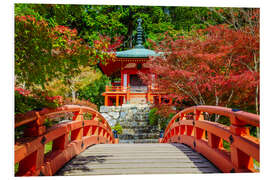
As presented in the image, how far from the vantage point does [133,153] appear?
2025 mm

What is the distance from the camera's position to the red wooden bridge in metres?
1.26

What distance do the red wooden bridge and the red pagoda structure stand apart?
417 cm

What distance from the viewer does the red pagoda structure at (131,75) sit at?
6785 mm

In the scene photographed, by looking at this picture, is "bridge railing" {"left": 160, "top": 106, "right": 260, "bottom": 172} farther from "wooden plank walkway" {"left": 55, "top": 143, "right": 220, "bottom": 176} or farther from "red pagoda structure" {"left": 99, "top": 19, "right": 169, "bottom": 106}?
"red pagoda structure" {"left": 99, "top": 19, "right": 169, "bottom": 106}

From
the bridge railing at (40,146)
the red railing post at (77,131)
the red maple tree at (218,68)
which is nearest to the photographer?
the bridge railing at (40,146)

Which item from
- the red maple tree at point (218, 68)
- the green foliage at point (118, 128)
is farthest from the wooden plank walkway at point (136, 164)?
the green foliage at point (118, 128)

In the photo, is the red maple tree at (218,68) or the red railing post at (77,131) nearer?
the red railing post at (77,131)

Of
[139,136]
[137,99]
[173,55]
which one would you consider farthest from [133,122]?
[173,55]

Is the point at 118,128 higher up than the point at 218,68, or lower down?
lower down

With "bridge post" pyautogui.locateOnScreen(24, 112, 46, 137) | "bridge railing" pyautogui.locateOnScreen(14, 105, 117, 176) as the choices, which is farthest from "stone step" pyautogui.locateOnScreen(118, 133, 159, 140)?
"bridge post" pyautogui.locateOnScreen(24, 112, 46, 137)

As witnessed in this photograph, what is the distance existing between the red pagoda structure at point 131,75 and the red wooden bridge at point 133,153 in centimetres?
417

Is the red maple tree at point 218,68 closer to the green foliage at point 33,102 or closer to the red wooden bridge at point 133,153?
the red wooden bridge at point 133,153

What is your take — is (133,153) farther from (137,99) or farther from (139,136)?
(137,99)

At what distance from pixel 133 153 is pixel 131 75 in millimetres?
6060
